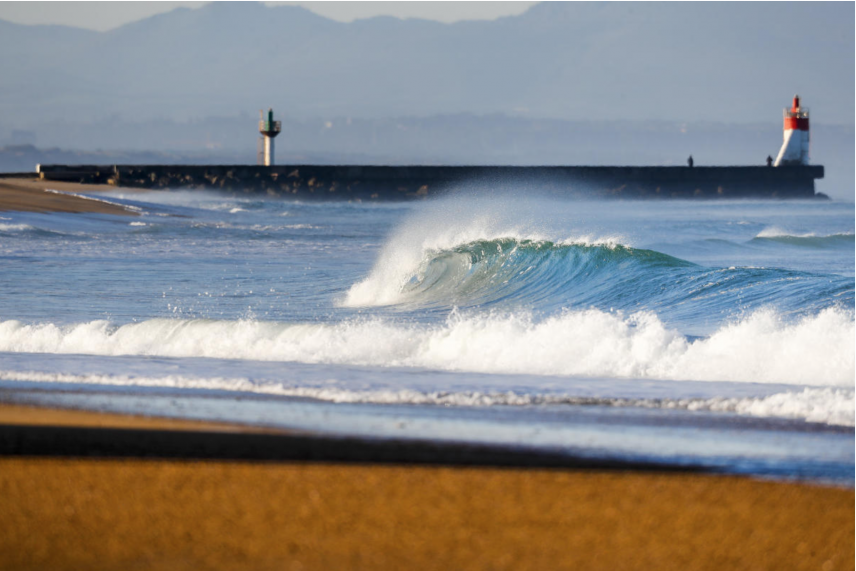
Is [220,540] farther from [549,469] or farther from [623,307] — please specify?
[623,307]

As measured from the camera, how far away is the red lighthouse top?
137ft

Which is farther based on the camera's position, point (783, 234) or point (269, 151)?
point (269, 151)

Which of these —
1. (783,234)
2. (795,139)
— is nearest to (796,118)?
(795,139)

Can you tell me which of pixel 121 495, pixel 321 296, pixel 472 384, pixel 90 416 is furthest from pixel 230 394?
pixel 321 296

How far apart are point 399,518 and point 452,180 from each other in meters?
42.5

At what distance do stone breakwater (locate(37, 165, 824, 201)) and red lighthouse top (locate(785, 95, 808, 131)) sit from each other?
8.82 feet

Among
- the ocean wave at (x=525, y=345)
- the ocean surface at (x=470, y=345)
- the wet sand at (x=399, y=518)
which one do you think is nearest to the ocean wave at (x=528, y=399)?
the ocean surface at (x=470, y=345)

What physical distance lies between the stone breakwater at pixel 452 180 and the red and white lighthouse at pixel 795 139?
1.67 feet

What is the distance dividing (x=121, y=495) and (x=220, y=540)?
2.17 feet

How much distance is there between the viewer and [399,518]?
3.70m

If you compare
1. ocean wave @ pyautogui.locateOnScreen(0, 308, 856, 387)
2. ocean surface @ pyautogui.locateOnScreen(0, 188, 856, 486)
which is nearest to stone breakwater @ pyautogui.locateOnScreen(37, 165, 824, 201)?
ocean surface @ pyautogui.locateOnScreen(0, 188, 856, 486)

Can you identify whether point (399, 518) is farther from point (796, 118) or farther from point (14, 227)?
point (796, 118)

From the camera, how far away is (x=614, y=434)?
4.95 metres

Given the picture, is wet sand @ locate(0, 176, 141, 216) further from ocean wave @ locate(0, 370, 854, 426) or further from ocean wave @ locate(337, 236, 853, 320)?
ocean wave @ locate(0, 370, 854, 426)
